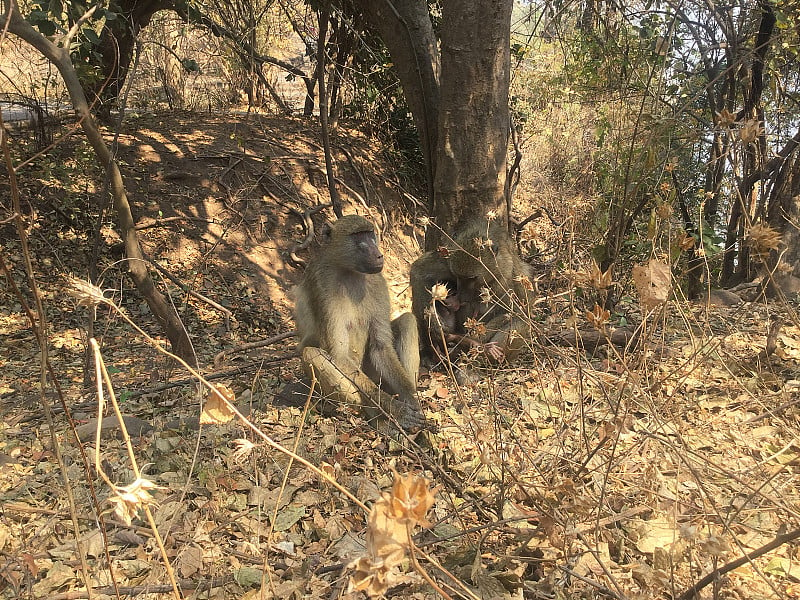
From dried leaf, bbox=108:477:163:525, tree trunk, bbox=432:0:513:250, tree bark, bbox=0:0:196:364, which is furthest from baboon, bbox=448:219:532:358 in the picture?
dried leaf, bbox=108:477:163:525

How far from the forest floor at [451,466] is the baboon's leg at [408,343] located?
23 centimetres

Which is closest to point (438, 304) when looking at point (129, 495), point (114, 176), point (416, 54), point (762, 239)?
point (416, 54)

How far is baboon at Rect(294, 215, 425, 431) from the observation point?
4.53 metres

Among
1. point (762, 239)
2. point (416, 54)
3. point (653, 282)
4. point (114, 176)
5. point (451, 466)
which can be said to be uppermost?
point (416, 54)

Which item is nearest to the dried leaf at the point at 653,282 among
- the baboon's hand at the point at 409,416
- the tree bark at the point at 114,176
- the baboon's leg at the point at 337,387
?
the baboon's hand at the point at 409,416

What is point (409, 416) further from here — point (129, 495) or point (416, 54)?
point (416, 54)

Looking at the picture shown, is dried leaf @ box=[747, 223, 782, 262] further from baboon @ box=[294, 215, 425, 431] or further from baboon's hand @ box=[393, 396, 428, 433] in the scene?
baboon @ box=[294, 215, 425, 431]

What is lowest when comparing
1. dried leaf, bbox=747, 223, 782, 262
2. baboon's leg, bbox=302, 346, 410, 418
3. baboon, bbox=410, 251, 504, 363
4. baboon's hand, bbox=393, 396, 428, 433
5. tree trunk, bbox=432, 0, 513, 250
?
baboon's hand, bbox=393, 396, 428, 433

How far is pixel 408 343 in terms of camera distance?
502cm

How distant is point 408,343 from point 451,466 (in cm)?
152

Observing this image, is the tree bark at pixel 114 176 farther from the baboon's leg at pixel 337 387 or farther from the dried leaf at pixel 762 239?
the dried leaf at pixel 762 239

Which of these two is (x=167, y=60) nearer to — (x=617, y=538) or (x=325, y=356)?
(x=325, y=356)

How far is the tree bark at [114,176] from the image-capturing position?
4109 mm

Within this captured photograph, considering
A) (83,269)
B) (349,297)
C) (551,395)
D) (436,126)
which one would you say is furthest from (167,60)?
(551,395)
